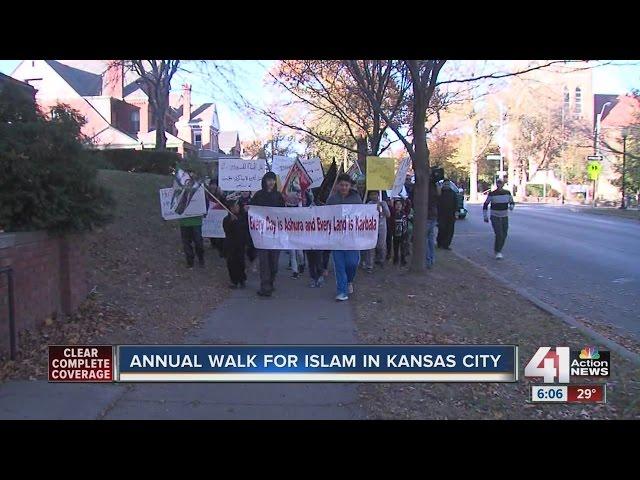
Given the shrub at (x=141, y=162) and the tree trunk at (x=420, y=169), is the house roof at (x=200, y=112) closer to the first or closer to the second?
the shrub at (x=141, y=162)

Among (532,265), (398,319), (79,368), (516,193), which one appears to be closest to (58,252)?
(79,368)

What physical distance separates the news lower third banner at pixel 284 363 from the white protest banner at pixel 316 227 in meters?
3.32

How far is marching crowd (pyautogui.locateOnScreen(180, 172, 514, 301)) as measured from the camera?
25.9 ft

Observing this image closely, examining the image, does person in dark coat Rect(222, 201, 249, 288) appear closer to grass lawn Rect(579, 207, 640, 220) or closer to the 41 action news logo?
the 41 action news logo

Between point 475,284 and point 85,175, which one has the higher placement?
point 85,175

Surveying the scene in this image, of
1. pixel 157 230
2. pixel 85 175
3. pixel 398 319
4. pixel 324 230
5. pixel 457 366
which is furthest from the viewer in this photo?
pixel 157 230

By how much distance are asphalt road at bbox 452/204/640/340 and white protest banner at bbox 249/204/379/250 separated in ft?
9.32

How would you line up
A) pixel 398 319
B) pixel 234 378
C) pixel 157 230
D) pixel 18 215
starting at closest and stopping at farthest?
pixel 234 378 < pixel 18 215 < pixel 398 319 < pixel 157 230

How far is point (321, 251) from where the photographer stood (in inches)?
358

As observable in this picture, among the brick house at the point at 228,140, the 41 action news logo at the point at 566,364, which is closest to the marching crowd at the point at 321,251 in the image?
the 41 action news logo at the point at 566,364

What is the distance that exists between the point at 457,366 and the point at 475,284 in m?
4.99

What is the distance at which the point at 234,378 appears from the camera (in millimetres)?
4422

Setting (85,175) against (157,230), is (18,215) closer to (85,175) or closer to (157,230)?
(85,175)

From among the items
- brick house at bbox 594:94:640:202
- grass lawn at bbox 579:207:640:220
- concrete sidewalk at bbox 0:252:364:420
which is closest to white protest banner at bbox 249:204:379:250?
concrete sidewalk at bbox 0:252:364:420
